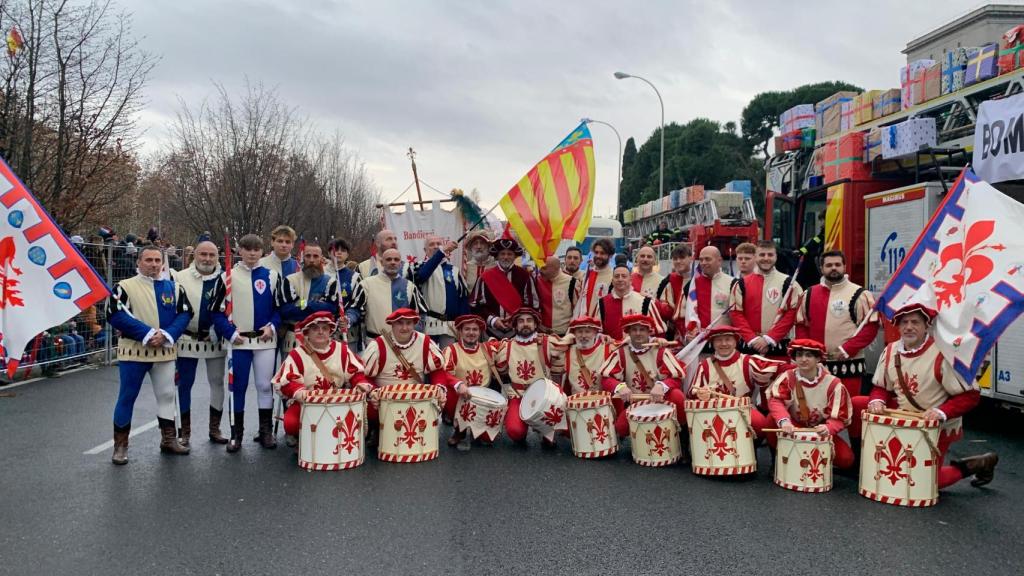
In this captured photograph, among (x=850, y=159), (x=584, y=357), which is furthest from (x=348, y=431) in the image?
(x=850, y=159)

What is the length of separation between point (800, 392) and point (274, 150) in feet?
57.4

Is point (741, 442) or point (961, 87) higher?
point (961, 87)

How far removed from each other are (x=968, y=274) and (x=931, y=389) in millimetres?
846

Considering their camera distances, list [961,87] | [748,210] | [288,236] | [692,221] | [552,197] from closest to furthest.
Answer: [288,236], [552,197], [961,87], [748,210], [692,221]

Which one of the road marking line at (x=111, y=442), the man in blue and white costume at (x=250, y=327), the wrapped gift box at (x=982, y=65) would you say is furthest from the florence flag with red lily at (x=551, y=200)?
the wrapped gift box at (x=982, y=65)

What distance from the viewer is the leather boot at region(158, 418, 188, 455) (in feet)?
22.1

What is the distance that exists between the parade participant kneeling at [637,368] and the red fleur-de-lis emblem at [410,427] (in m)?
1.68

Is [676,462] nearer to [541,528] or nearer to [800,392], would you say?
[800,392]

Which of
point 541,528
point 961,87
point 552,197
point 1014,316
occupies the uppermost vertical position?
point 961,87

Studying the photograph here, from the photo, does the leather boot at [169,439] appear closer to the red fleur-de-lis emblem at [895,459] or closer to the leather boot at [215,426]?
the leather boot at [215,426]

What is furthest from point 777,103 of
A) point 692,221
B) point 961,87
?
point 961,87

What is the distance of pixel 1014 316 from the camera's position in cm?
518

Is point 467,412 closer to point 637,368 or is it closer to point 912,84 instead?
point 637,368

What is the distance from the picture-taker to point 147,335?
631 centimetres
